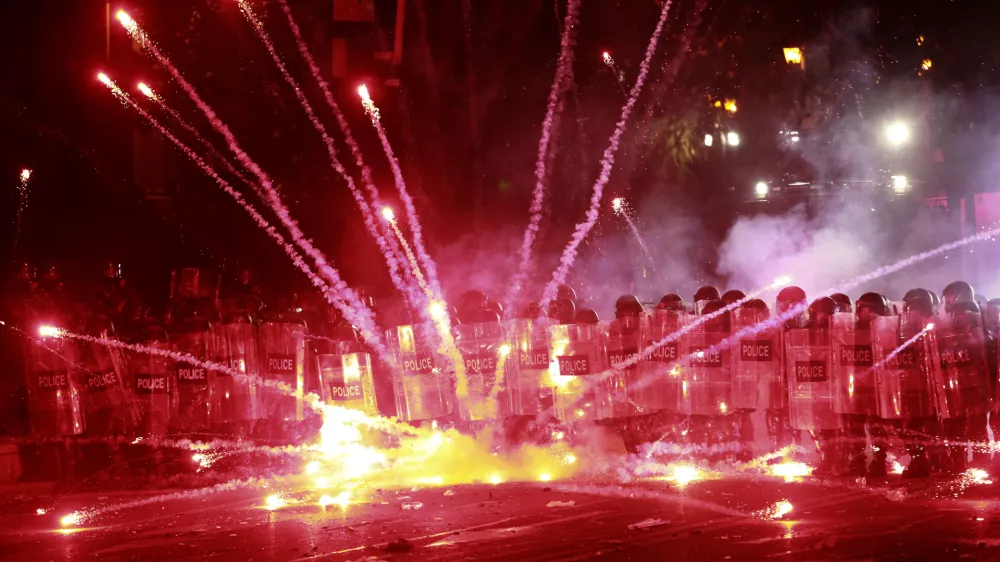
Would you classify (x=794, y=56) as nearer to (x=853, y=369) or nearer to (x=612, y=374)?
(x=853, y=369)

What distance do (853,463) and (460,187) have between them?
367 inches

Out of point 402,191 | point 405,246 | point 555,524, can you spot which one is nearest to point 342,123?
point 402,191

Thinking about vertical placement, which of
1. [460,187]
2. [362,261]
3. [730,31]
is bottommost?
[362,261]

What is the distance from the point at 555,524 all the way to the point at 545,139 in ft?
36.2

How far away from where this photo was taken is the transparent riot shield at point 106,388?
33.2 ft

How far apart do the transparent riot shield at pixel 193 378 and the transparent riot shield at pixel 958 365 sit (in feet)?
24.0

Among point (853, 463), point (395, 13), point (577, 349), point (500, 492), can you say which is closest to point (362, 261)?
point (395, 13)

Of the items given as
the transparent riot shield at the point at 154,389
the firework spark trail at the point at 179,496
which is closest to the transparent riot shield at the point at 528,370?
the firework spark trail at the point at 179,496

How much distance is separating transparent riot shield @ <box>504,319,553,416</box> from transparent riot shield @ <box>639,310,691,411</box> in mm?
1018

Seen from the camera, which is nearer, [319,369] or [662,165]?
[319,369]

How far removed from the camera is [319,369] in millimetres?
10352

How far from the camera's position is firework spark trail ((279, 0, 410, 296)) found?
15938mm

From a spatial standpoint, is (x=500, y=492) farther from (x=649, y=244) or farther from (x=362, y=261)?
(x=649, y=244)

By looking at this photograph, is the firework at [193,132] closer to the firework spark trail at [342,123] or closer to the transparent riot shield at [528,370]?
the firework spark trail at [342,123]
